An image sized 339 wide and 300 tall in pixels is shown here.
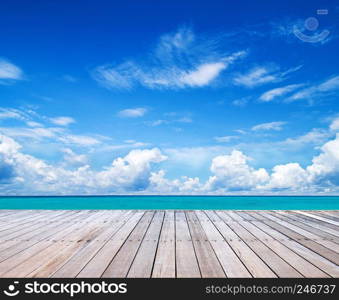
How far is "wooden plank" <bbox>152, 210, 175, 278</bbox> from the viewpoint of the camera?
78.7 inches

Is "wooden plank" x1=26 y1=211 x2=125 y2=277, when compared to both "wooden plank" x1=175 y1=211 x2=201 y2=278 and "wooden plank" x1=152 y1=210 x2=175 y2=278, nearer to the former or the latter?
"wooden plank" x1=152 y1=210 x2=175 y2=278

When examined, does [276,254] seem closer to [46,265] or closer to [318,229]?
[318,229]

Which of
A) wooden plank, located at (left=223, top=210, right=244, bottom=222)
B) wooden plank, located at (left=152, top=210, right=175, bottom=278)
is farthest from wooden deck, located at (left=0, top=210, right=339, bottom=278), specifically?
wooden plank, located at (left=223, top=210, right=244, bottom=222)

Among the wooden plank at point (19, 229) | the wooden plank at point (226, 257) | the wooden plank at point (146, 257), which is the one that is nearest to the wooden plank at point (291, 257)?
the wooden plank at point (226, 257)

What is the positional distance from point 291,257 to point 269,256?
8.0 inches

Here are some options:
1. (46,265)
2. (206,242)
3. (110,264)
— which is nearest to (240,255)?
(206,242)

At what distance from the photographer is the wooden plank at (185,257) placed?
200cm

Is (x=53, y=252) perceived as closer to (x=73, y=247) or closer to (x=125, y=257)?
(x=73, y=247)

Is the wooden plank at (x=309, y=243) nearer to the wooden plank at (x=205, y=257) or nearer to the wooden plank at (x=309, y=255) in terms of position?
the wooden plank at (x=309, y=255)

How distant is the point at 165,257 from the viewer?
240cm

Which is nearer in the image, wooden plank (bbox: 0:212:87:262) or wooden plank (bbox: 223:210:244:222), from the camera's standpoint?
wooden plank (bbox: 0:212:87:262)

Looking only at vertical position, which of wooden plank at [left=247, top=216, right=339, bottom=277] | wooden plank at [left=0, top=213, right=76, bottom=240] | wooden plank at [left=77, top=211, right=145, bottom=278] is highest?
wooden plank at [left=0, top=213, right=76, bottom=240]

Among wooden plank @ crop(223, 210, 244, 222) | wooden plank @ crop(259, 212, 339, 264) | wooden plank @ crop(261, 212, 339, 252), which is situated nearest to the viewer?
wooden plank @ crop(259, 212, 339, 264)

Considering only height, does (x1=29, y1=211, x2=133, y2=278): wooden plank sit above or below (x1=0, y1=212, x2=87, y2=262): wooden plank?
below
